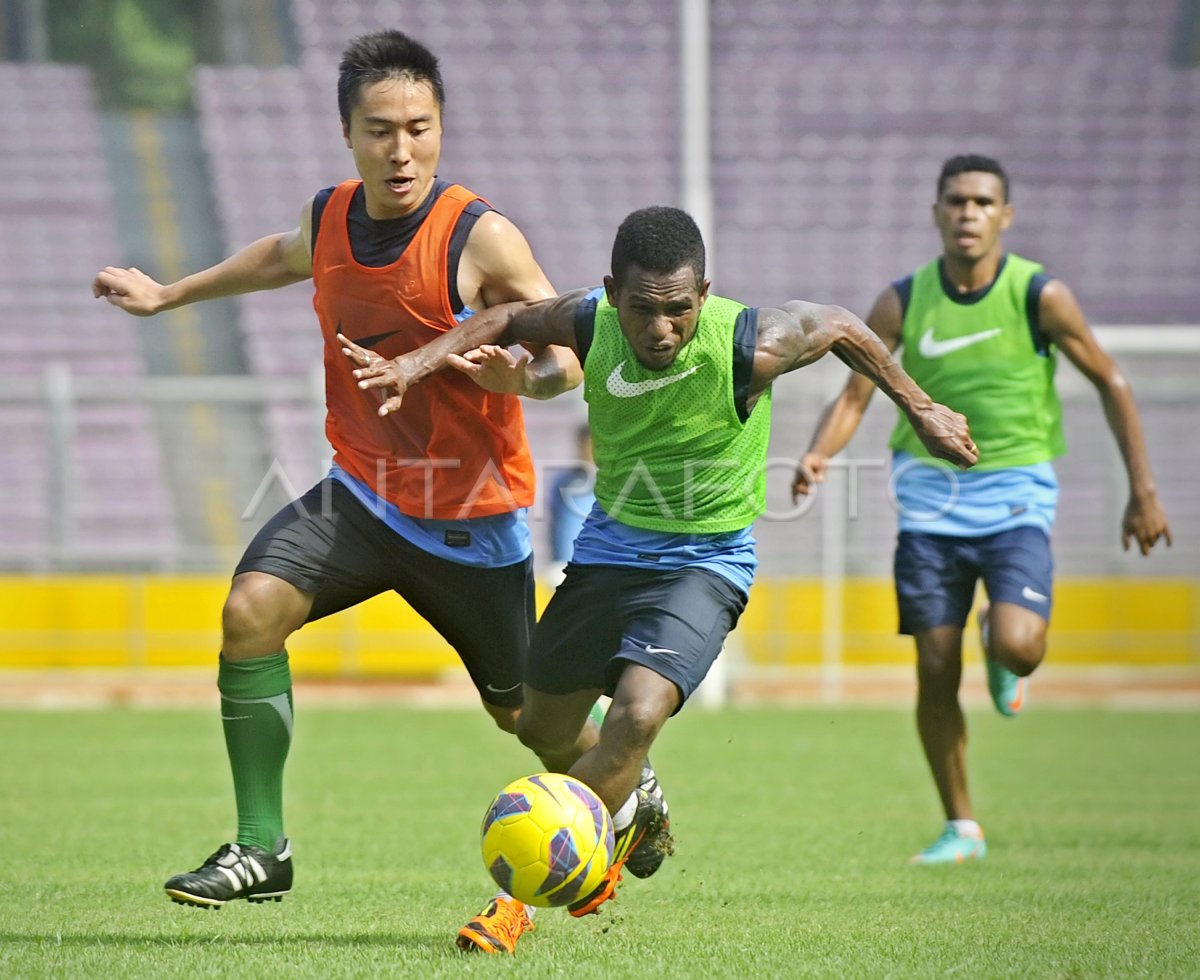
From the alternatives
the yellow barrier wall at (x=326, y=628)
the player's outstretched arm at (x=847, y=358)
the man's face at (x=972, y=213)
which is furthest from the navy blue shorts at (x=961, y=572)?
the yellow barrier wall at (x=326, y=628)

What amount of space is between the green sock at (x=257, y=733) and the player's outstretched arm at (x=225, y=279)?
1.20 m

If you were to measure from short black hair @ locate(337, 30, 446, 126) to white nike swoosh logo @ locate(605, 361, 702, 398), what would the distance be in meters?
1.05

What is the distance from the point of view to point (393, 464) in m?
5.32

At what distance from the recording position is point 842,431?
6.84 meters

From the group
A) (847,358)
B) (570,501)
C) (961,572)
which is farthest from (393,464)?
(570,501)

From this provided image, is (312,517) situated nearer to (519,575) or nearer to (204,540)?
(519,575)

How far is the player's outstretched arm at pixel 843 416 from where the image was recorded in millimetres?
6520

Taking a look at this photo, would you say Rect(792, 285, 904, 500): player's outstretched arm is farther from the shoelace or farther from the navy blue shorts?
the shoelace

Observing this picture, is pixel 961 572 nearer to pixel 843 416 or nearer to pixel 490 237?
pixel 843 416

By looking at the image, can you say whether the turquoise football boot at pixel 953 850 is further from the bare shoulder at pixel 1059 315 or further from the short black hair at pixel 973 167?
the short black hair at pixel 973 167

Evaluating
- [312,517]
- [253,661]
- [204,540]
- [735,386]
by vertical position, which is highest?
[735,386]

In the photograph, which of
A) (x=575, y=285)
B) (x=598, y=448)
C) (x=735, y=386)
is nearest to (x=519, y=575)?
(x=598, y=448)

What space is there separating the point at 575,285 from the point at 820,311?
1368 centimetres

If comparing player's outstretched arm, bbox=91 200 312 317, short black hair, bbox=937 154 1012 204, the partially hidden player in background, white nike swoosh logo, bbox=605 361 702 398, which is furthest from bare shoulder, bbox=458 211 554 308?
the partially hidden player in background
